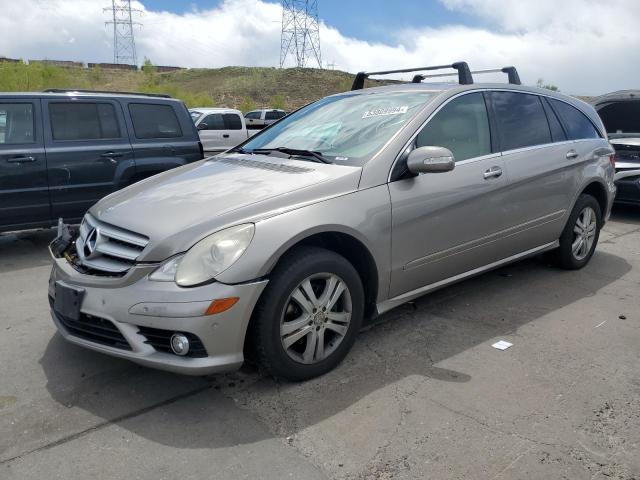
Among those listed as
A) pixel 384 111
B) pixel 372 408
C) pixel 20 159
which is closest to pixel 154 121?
pixel 20 159

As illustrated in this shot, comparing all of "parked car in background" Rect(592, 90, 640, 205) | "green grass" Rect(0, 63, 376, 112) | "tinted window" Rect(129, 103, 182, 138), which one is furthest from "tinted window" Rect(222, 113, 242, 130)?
"green grass" Rect(0, 63, 376, 112)

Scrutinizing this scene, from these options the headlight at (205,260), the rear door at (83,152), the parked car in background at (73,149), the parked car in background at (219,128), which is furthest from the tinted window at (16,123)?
the parked car in background at (219,128)

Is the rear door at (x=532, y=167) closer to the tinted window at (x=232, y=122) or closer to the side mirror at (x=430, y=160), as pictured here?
the side mirror at (x=430, y=160)

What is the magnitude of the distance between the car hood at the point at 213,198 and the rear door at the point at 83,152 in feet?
8.83

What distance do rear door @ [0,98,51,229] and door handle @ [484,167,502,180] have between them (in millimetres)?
4435

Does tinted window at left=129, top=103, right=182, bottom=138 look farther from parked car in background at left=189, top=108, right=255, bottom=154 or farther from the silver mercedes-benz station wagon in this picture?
parked car in background at left=189, top=108, right=255, bottom=154

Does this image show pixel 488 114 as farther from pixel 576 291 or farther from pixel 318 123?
pixel 576 291

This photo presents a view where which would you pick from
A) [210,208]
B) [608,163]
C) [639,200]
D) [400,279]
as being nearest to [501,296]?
[400,279]

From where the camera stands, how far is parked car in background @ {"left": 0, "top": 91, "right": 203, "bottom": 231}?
5816mm

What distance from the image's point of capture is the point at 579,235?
5.25 meters

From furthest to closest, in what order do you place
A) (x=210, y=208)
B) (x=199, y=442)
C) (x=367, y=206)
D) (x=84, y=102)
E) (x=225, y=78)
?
(x=225, y=78) < (x=84, y=102) < (x=367, y=206) < (x=210, y=208) < (x=199, y=442)

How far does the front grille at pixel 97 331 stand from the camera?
2934mm

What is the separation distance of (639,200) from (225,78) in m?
55.2

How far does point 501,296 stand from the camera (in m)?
4.68
